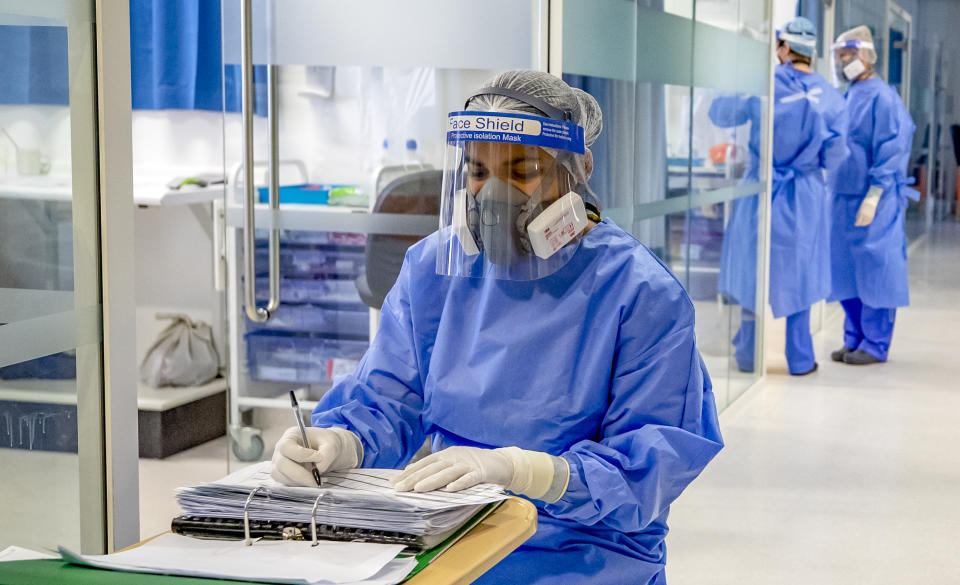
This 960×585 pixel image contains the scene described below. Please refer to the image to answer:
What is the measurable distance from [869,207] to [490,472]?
473 centimetres

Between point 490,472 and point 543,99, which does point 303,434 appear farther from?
point 543,99

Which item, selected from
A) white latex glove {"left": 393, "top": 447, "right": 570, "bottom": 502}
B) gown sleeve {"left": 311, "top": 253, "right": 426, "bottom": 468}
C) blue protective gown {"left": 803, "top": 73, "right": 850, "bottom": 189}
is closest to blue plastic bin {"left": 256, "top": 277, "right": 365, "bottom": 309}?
gown sleeve {"left": 311, "top": 253, "right": 426, "bottom": 468}

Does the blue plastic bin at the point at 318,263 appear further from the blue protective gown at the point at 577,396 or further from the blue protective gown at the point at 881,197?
the blue protective gown at the point at 881,197

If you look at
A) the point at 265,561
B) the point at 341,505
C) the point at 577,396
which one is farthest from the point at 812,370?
the point at 265,561

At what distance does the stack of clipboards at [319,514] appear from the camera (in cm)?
119

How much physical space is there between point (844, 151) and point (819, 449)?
1.76m

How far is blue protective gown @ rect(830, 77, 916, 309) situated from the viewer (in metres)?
5.67

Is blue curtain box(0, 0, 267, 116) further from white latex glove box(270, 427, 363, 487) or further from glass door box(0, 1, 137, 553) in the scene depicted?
white latex glove box(270, 427, 363, 487)

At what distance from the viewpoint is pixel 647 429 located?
5.04ft

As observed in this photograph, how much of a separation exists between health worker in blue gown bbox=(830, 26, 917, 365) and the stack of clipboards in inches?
193

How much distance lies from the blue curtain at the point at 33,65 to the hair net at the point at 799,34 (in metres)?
4.20

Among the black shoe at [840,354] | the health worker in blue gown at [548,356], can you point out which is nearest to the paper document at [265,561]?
the health worker in blue gown at [548,356]

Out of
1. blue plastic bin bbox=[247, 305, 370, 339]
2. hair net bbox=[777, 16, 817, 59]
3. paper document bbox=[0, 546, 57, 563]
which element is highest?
hair net bbox=[777, 16, 817, 59]

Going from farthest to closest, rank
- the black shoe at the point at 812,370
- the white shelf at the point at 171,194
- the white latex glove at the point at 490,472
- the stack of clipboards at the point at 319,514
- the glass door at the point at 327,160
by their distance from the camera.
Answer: the black shoe at the point at 812,370 → the white shelf at the point at 171,194 → the glass door at the point at 327,160 → the white latex glove at the point at 490,472 → the stack of clipboards at the point at 319,514
